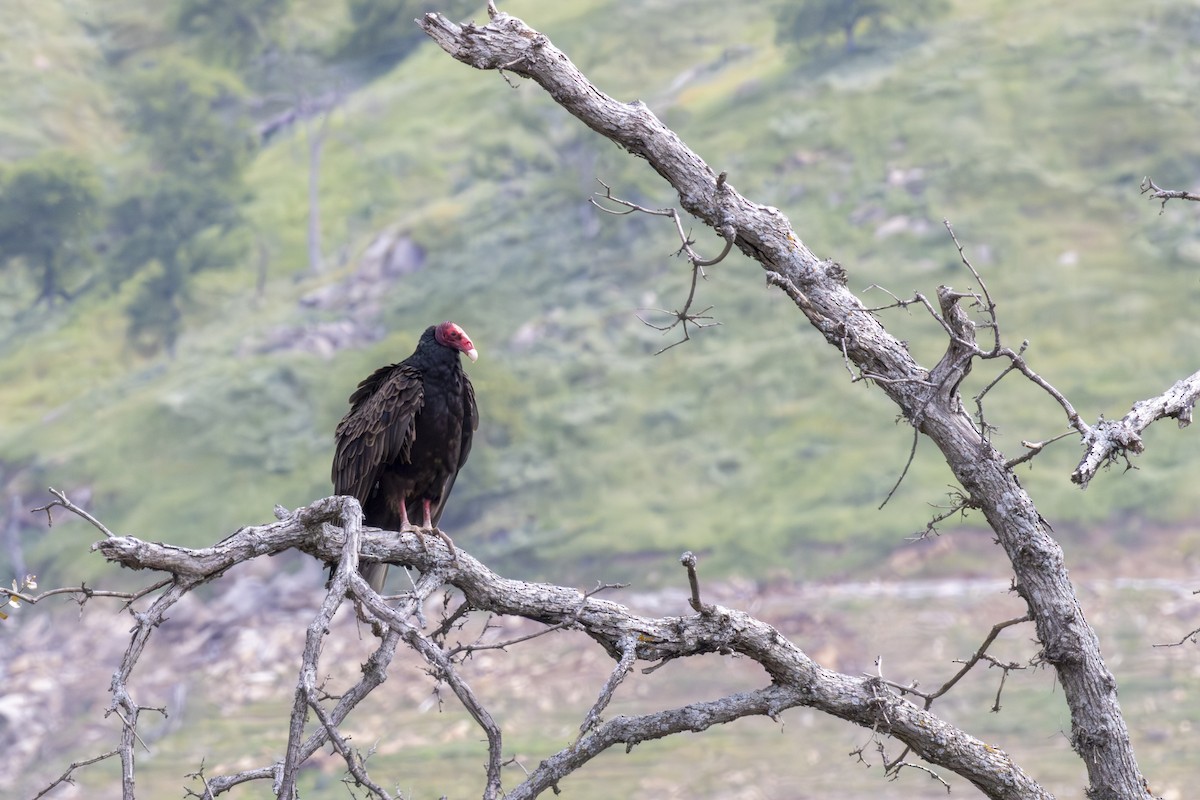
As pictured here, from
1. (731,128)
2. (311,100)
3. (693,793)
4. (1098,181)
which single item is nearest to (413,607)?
(693,793)

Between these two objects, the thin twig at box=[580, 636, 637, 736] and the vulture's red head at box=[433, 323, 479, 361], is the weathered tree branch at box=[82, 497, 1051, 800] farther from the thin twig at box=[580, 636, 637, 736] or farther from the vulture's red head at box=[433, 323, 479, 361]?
the vulture's red head at box=[433, 323, 479, 361]

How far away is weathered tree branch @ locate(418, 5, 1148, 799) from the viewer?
4.10m

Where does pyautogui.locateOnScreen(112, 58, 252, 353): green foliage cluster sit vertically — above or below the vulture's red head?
above

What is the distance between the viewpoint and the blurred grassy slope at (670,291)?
1831 cm

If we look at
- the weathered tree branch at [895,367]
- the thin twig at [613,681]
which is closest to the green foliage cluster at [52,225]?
the weathered tree branch at [895,367]

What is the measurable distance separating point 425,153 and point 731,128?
559 centimetres

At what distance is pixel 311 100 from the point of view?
27.0m

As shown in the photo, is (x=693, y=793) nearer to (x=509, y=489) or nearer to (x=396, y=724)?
(x=396, y=724)

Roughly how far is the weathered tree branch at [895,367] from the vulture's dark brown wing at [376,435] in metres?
1.90

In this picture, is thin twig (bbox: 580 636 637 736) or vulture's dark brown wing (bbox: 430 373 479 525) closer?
thin twig (bbox: 580 636 637 736)

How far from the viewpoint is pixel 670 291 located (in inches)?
843

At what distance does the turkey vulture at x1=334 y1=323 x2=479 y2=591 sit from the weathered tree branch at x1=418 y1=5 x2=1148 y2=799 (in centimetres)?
193

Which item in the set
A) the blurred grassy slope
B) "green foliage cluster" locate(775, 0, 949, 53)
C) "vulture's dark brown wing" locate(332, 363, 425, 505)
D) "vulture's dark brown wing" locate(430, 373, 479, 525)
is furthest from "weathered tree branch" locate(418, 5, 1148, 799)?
"green foliage cluster" locate(775, 0, 949, 53)

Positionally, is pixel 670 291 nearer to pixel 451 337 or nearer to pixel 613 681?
pixel 451 337
